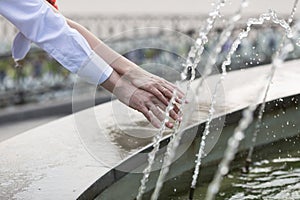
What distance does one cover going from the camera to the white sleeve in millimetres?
1866

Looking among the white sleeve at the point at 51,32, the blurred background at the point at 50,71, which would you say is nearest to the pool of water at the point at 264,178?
the white sleeve at the point at 51,32

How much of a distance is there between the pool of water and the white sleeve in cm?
104

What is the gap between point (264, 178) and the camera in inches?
121

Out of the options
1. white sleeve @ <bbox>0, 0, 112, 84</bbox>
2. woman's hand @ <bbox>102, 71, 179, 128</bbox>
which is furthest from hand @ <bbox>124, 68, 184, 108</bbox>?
white sleeve @ <bbox>0, 0, 112, 84</bbox>

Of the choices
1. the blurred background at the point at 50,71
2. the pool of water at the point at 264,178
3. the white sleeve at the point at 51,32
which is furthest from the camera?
the blurred background at the point at 50,71

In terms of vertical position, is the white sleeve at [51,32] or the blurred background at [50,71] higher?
the blurred background at [50,71]

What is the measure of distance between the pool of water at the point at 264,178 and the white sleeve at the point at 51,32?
40.9 inches

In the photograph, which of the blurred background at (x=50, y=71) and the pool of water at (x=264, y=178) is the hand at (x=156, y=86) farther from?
the blurred background at (x=50, y=71)

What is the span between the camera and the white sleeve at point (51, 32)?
6.12 feet

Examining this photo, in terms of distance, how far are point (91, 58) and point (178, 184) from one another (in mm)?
1155

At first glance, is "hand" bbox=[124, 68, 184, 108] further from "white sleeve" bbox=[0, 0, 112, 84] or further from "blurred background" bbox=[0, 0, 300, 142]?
"blurred background" bbox=[0, 0, 300, 142]

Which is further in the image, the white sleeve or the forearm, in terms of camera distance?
the forearm

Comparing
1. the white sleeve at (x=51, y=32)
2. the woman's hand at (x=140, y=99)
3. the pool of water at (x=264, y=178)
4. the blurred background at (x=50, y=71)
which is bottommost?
the woman's hand at (x=140, y=99)

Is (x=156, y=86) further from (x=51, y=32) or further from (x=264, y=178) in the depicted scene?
(x=264, y=178)
